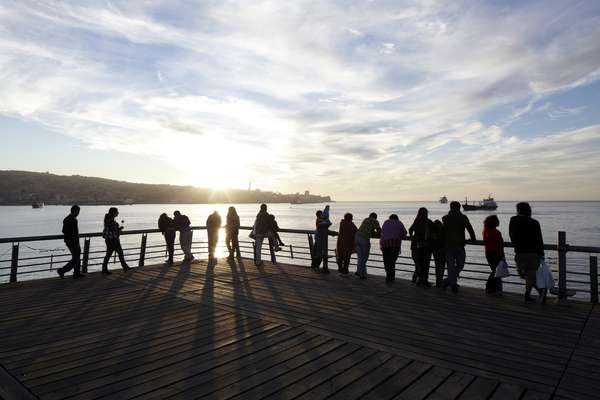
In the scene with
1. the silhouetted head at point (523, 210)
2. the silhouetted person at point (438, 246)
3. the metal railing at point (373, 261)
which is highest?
the silhouetted head at point (523, 210)

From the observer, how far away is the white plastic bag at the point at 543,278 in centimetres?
705

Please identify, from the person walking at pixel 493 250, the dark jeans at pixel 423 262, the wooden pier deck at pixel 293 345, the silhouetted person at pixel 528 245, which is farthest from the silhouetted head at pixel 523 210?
the dark jeans at pixel 423 262

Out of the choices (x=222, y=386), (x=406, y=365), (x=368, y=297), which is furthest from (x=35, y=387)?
(x=368, y=297)

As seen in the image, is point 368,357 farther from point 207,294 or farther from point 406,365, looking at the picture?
point 207,294

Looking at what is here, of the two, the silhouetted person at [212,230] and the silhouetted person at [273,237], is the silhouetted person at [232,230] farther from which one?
the silhouetted person at [273,237]

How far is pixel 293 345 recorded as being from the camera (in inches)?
193

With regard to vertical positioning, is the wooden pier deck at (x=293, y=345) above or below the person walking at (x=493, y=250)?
below

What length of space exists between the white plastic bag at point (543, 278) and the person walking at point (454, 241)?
1463 millimetres

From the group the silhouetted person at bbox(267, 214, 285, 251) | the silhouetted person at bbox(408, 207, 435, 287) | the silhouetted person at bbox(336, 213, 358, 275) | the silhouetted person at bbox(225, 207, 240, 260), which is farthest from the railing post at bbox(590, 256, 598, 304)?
the silhouetted person at bbox(225, 207, 240, 260)

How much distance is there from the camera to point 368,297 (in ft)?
25.4

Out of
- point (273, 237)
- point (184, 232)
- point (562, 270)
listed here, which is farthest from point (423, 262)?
point (184, 232)

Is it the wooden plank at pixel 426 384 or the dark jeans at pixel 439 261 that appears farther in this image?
the dark jeans at pixel 439 261

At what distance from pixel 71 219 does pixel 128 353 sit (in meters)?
6.93

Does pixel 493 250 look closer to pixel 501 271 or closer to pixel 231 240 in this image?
pixel 501 271
